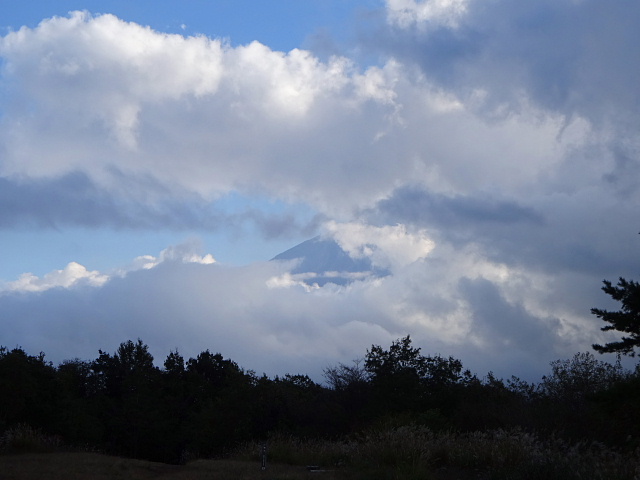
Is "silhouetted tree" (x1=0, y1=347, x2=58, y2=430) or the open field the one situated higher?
"silhouetted tree" (x1=0, y1=347, x2=58, y2=430)

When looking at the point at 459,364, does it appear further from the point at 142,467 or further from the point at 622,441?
the point at 142,467

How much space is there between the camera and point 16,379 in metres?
37.4

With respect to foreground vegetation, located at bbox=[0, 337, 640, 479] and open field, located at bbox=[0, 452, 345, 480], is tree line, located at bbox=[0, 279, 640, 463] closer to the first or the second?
foreground vegetation, located at bbox=[0, 337, 640, 479]

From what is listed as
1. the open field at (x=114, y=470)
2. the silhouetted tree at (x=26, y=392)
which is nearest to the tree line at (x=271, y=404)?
the silhouetted tree at (x=26, y=392)

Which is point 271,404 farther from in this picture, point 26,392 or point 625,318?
point 625,318

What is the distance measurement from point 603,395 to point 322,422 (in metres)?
19.1

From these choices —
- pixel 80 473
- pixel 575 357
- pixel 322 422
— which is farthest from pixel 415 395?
pixel 80 473

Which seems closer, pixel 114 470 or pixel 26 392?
pixel 114 470

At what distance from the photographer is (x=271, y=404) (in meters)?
39.5

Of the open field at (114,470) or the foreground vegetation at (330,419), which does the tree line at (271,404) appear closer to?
the foreground vegetation at (330,419)

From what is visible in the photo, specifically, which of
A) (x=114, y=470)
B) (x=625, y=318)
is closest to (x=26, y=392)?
(x=114, y=470)

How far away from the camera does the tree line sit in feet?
100

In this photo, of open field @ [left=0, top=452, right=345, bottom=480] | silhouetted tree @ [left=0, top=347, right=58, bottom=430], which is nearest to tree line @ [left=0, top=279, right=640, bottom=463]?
silhouetted tree @ [left=0, top=347, right=58, bottom=430]

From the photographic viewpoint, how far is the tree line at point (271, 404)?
3050cm
